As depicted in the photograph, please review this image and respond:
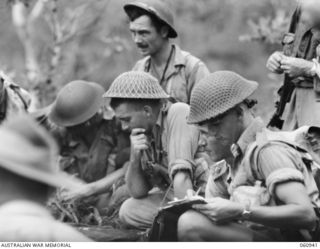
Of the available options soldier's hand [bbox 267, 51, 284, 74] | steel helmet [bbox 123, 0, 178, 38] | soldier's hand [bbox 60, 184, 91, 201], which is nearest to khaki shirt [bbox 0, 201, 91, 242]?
soldier's hand [bbox 267, 51, 284, 74]

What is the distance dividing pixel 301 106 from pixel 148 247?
5.53ft

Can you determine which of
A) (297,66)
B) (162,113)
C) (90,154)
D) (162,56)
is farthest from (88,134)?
(297,66)

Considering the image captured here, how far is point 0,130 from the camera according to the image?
13.1 feet

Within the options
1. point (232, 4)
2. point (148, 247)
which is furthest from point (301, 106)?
point (232, 4)

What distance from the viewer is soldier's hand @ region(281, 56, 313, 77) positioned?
6.65 m

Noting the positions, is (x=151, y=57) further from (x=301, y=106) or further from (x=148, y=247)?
(x=148, y=247)

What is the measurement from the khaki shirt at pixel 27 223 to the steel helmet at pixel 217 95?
6.18 feet

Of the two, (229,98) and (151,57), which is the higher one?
(151,57)

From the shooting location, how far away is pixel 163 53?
26.4 ft

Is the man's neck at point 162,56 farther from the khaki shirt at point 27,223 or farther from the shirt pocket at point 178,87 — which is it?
the khaki shirt at point 27,223

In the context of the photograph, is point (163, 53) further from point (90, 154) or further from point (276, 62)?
point (276, 62)

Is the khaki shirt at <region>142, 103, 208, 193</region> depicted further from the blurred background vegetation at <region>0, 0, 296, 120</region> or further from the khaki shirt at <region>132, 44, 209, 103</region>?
the blurred background vegetation at <region>0, 0, 296, 120</region>

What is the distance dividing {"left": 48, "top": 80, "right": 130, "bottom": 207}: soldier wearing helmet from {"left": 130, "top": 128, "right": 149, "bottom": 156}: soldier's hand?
1431 millimetres

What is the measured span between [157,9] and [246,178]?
9.19ft
